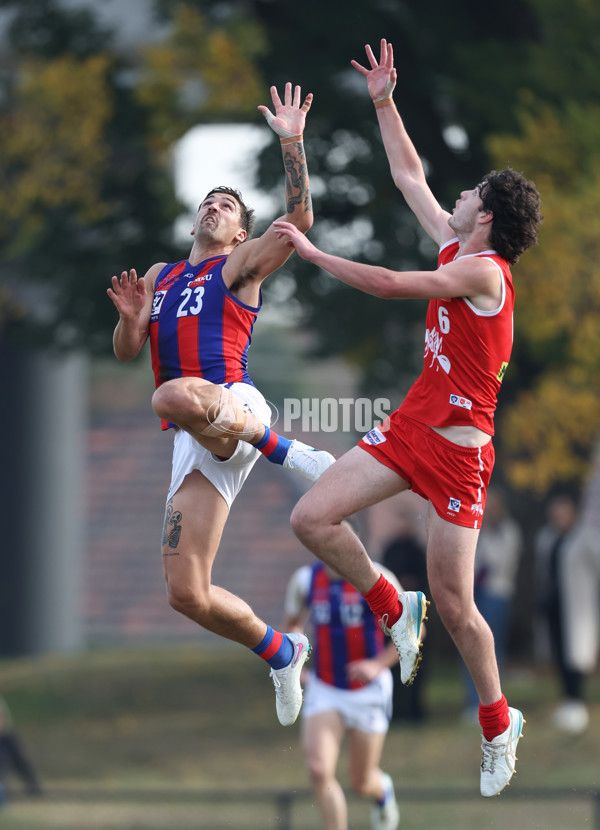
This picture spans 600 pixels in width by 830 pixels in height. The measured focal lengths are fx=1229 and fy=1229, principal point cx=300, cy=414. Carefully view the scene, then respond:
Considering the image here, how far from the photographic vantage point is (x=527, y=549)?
1767 cm

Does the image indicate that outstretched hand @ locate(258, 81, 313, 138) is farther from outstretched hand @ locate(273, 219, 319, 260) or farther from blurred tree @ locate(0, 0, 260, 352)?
A: blurred tree @ locate(0, 0, 260, 352)

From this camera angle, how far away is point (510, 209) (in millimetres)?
5688

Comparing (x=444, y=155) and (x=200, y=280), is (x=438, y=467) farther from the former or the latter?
(x=444, y=155)

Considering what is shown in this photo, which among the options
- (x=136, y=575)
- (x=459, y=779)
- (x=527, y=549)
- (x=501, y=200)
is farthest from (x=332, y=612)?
(x=136, y=575)

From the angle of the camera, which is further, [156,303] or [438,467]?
[156,303]

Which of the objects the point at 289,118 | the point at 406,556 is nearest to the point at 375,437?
the point at 289,118

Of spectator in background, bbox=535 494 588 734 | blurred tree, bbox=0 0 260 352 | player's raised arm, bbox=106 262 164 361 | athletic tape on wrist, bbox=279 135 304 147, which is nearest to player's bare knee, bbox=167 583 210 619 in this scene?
player's raised arm, bbox=106 262 164 361

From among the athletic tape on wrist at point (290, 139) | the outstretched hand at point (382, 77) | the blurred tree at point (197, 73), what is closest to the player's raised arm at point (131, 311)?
the athletic tape on wrist at point (290, 139)

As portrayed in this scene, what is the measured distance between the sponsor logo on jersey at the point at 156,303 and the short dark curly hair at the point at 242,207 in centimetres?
55

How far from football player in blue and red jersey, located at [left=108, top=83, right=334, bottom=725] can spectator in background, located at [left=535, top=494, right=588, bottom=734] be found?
8542 millimetres

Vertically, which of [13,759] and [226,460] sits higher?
[226,460]

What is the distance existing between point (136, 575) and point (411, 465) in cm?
2194

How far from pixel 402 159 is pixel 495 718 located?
2877 mm

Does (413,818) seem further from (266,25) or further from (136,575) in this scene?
(136,575)
